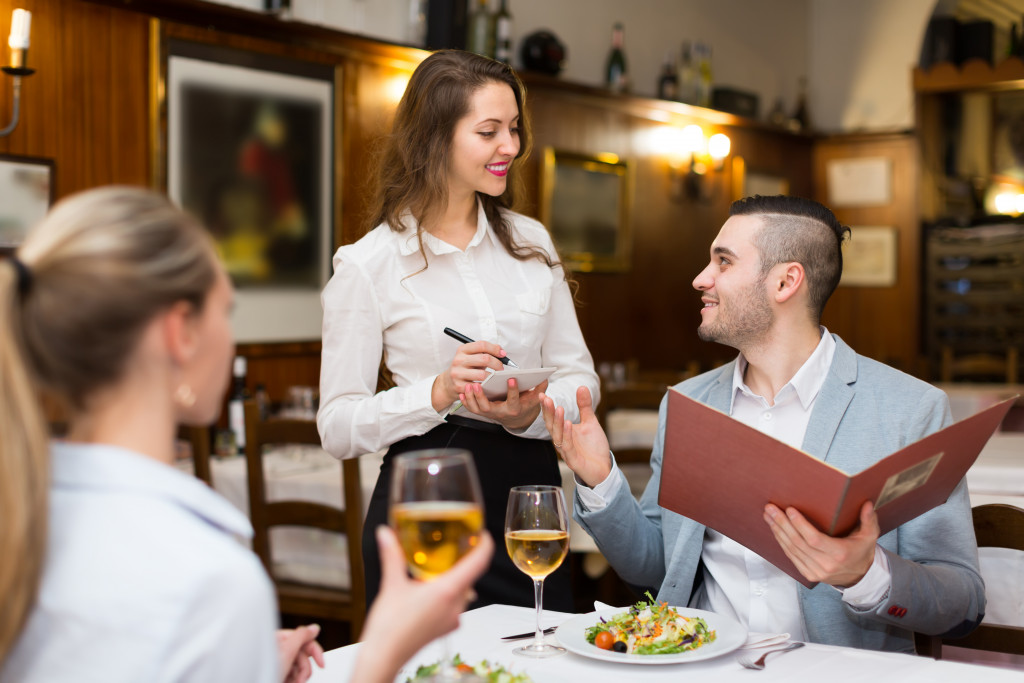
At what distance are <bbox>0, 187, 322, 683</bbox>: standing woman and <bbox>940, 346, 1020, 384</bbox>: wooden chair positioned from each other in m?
7.40

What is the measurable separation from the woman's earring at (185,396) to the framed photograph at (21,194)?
10.6 feet

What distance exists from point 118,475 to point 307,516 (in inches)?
93.7

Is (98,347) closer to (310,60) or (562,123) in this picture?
(310,60)

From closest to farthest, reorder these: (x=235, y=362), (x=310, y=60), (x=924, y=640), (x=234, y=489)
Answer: (x=924, y=640)
(x=234, y=489)
(x=235, y=362)
(x=310, y=60)

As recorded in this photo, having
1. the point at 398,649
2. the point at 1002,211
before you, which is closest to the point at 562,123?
the point at 1002,211

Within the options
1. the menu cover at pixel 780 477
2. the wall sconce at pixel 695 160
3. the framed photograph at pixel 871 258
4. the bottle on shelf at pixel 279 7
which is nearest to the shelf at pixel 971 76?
the framed photograph at pixel 871 258

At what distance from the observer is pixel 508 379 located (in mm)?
1901

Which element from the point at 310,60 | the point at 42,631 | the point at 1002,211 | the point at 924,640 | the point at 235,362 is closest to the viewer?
the point at 42,631

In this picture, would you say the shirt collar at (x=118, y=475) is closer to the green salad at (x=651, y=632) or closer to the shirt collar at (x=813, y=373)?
the green salad at (x=651, y=632)

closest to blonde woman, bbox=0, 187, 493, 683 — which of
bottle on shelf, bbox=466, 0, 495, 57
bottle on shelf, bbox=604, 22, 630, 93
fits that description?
bottle on shelf, bbox=466, 0, 495, 57

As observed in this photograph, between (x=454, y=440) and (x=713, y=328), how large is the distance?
56cm

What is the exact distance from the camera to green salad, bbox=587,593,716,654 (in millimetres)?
1438

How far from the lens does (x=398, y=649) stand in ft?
3.03

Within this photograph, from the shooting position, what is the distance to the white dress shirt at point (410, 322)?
206cm
